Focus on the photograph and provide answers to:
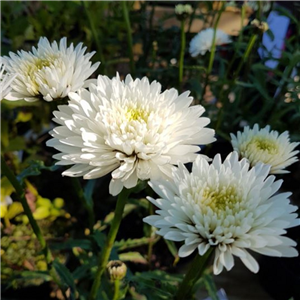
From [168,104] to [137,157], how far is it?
0.23 ft

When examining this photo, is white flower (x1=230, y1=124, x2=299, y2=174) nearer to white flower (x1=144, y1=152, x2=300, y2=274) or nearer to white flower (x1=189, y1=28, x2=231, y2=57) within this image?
white flower (x1=144, y1=152, x2=300, y2=274)

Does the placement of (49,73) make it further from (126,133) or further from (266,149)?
(266,149)

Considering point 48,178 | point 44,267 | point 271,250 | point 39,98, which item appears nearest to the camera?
point 271,250

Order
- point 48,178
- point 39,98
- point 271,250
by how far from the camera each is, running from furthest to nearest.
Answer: point 48,178, point 39,98, point 271,250

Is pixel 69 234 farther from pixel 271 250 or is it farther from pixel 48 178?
pixel 271 250

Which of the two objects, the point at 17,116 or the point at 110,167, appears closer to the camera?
the point at 110,167

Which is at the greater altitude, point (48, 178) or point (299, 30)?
point (299, 30)

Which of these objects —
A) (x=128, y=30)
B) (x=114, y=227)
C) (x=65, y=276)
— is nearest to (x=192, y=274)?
(x=114, y=227)

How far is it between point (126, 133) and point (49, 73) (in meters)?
0.13

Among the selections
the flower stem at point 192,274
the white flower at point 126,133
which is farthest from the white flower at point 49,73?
the flower stem at point 192,274

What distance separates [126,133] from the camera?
1.26 ft

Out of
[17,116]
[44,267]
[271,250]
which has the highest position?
[271,250]

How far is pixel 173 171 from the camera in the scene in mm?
382

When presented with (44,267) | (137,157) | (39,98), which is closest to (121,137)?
(137,157)
